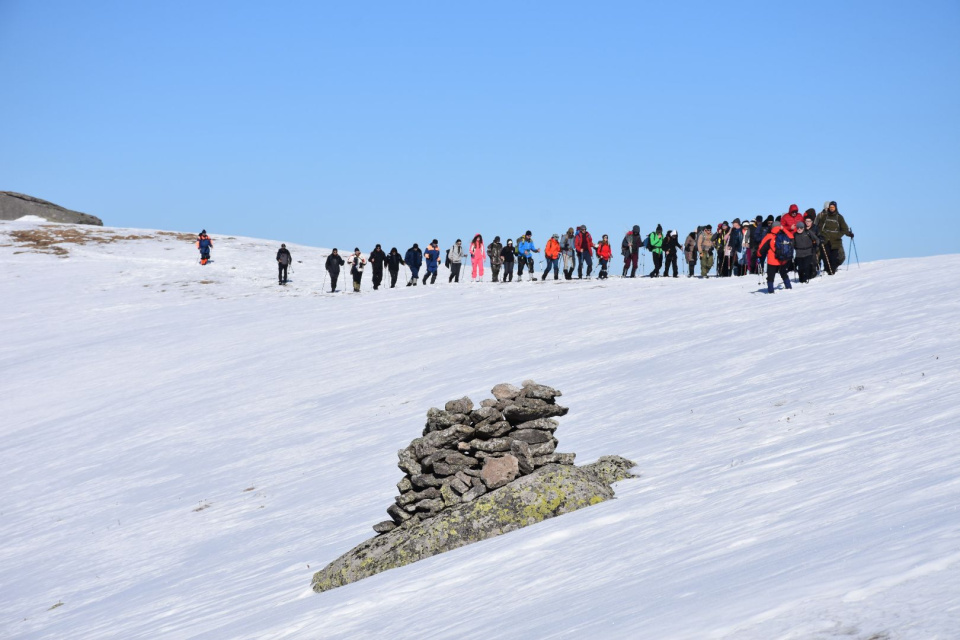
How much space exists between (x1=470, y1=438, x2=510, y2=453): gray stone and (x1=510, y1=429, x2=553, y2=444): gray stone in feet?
0.40

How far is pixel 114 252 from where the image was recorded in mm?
47750

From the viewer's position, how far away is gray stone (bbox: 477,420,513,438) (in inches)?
413

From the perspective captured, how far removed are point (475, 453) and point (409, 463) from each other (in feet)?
2.76

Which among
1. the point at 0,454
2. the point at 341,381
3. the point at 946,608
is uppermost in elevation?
the point at 946,608

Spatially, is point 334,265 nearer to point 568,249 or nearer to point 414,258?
point 414,258

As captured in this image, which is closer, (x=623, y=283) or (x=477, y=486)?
(x=477, y=486)

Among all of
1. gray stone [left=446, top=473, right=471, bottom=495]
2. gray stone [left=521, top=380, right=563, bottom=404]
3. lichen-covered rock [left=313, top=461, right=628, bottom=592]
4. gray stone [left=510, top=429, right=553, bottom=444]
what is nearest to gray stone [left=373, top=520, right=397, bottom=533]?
lichen-covered rock [left=313, top=461, right=628, bottom=592]

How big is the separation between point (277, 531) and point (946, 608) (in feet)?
33.0

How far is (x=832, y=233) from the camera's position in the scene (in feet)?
Result: 77.9

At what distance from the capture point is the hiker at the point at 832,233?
76.4 feet

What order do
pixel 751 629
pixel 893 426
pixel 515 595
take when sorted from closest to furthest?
pixel 751 629
pixel 515 595
pixel 893 426

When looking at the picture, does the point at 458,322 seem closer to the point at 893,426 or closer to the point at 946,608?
the point at 893,426

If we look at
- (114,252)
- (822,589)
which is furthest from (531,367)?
(114,252)

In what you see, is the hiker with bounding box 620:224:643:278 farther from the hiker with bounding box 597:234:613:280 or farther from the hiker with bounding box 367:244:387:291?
the hiker with bounding box 367:244:387:291
